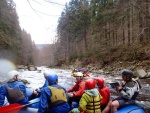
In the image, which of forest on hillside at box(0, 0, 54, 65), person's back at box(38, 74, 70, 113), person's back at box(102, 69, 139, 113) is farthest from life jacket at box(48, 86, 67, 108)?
forest on hillside at box(0, 0, 54, 65)

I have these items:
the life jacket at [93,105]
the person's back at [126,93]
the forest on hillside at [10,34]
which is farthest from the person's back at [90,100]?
the forest on hillside at [10,34]

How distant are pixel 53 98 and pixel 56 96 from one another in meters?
0.08

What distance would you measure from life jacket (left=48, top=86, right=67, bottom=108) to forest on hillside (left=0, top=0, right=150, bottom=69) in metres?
1.26

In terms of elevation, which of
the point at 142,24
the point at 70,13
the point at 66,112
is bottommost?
the point at 66,112

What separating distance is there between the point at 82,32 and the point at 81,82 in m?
44.7

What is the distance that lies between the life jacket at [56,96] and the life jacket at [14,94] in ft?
2.91

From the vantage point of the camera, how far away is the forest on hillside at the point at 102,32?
7.70 meters

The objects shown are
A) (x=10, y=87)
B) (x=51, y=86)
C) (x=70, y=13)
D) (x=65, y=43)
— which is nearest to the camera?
(x=70, y=13)

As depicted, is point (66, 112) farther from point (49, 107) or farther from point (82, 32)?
point (82, 32)

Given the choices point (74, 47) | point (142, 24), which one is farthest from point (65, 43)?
point (142, 24)

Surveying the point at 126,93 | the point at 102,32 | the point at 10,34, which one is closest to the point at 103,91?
the point at 126,93

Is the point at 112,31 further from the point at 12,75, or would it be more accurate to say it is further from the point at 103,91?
the point at 12,75

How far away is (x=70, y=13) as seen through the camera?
3.61 meters

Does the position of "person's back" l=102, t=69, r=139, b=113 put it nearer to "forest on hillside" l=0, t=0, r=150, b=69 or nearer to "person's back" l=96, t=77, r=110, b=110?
"person's back" l=96, t=77, r=110, b=110
